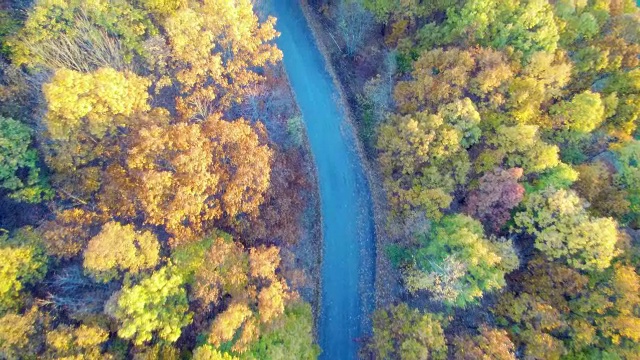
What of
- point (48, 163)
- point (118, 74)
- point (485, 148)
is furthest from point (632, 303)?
point (48, 163)

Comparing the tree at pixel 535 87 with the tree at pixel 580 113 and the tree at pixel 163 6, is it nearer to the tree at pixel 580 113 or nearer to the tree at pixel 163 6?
the tree at pixel 580 113

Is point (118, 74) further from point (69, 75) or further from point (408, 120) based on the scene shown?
point (408, 120)

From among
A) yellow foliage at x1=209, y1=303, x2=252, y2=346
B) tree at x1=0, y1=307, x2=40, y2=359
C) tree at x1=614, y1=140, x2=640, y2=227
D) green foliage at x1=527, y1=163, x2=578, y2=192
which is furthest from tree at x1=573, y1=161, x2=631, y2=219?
tree at x1=0, y1=307, x2=40, y2=359

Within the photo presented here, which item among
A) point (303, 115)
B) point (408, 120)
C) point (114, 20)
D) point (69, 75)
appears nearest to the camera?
point (69, 75)

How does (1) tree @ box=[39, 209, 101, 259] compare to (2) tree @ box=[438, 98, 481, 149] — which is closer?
(1) tree @ box=[39, 209, 101, 259]

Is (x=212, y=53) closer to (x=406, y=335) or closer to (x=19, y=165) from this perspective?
(x=19, y=165)

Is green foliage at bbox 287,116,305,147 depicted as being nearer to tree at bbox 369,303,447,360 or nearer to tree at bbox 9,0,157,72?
tree at bbox 9,0,157,72
